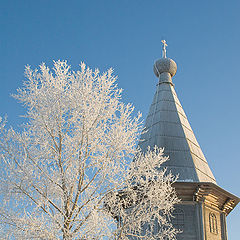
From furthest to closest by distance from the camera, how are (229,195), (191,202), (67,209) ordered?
(229,195) < (191,202) < (67,209)

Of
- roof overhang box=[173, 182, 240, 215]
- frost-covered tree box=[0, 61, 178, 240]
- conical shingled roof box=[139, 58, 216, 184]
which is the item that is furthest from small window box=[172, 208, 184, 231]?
frost-covered tree box=[0, 61, 178, 240]

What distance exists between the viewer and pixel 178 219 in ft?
44.3

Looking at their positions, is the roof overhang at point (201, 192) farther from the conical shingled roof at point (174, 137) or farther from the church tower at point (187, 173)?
the conical shingled roof at point (174, 137)

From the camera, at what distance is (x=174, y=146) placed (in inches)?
604

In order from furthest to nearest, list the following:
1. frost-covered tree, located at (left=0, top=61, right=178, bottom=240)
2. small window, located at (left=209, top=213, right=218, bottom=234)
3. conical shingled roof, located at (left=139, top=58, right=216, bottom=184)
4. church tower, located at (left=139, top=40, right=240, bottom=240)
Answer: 1. conical shingled roof, located at (left=139, top=58, right=216, bottom=184)
2. small window, located at (left=209, top=213, right=218, bottom=234)
3. church tower, located at (left=139, top=40, right=240, bottom=240)
4. frost-covered tree, located at (left=0, top=61, right=178, bottom=240)

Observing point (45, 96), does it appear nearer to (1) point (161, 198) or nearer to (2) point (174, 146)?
(1) point (161, 198)

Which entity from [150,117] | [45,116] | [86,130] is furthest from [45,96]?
[150,117]

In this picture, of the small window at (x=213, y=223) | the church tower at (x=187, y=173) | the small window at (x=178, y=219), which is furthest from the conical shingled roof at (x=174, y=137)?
the small window at (x=213, y=223)

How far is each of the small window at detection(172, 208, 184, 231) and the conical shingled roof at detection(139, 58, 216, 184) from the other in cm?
120

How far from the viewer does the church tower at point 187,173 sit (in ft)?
44.4

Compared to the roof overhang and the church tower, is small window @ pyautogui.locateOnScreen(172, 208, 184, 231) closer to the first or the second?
the church tower

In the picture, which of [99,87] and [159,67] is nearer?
[99,87]

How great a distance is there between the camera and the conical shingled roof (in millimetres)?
14633

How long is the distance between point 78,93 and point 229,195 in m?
→ 9.00
